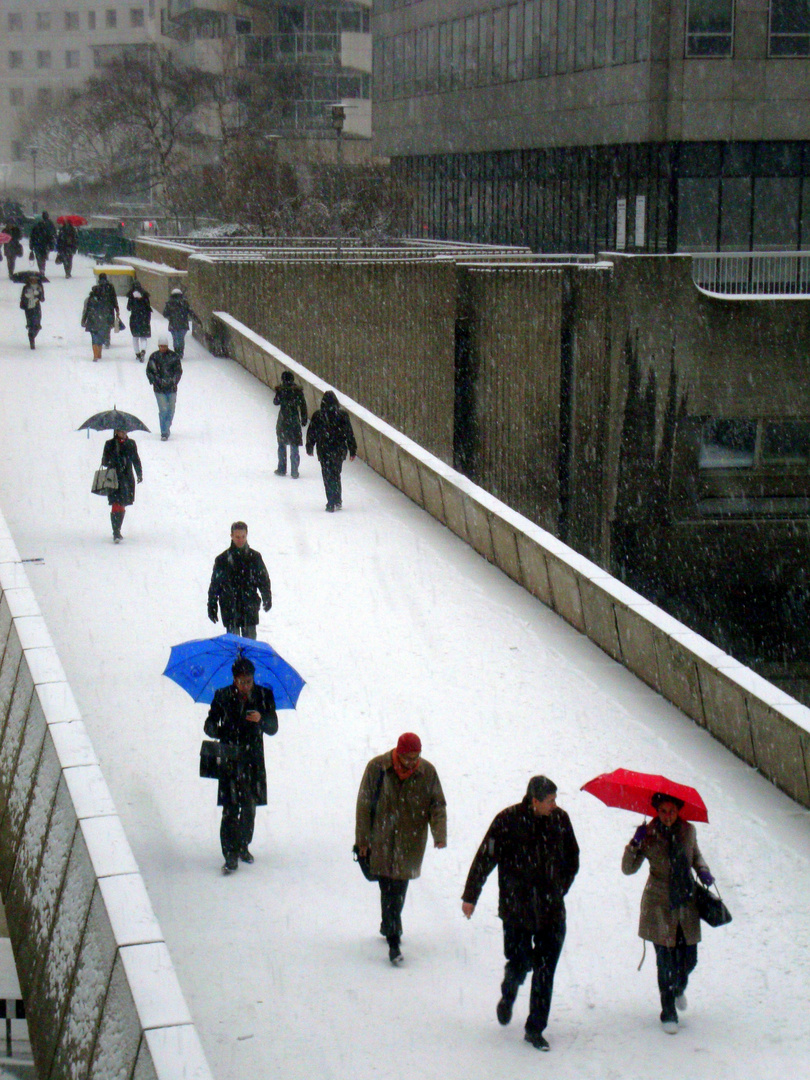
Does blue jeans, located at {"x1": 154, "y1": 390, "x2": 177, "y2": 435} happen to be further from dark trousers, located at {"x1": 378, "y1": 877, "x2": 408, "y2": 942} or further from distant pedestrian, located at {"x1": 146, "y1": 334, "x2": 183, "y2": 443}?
dark trousers, located at {"x1": 378, "y1": 877, "x2": 408, "y2": 942}

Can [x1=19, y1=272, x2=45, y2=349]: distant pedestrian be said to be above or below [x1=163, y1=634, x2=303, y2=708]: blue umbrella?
above

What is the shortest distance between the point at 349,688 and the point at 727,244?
1074 inches

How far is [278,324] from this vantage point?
3059 cm

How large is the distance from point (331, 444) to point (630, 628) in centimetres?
589

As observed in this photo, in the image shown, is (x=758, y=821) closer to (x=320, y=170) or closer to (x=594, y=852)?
(x=594, y=852)

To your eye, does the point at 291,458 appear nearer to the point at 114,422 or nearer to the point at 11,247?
the point at 114,422

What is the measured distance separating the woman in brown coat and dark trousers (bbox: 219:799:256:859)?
8.37 ft

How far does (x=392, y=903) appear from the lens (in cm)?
765

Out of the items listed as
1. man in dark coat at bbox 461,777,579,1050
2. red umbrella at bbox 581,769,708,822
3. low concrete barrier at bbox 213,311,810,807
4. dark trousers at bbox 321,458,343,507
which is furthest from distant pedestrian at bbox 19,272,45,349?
red umbrella at bbox 581,769,708,822

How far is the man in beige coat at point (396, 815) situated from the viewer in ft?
24.4

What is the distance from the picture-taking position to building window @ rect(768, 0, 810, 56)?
34.9 metres

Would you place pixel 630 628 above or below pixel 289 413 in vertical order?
below

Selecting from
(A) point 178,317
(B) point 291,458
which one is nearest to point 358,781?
(B) point 291,458

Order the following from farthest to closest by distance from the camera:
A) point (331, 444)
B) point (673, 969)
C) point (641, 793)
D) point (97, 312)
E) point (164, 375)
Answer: point (97, 312)
point (164, 375)
point (331, 444)
point (673, 969)
point (641, 793)
